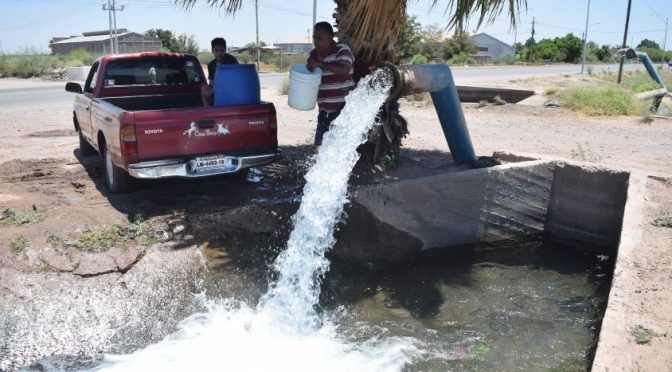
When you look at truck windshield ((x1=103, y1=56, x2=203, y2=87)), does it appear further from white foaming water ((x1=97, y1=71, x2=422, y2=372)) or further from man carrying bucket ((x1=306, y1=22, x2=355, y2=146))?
white foaming water ((x1=97, y1=71, x2=422, y2=372))

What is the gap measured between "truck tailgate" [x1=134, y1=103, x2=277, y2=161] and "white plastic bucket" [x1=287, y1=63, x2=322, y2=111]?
382mm

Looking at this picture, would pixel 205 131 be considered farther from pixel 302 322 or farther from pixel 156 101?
pixel 302 322

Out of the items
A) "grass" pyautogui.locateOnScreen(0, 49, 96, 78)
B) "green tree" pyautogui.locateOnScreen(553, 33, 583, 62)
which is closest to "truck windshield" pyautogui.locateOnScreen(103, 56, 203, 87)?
"grass" pyautogui.locateOnScreen(0, 49, 96, 78)

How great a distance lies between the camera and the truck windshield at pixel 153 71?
7.40m

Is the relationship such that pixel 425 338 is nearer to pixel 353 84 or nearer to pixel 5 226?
pixel 353 84

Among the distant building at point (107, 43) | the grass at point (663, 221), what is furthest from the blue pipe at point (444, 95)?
the distant building at point (107, 43)

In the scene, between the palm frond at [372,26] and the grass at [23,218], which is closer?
the grass at [23,218]

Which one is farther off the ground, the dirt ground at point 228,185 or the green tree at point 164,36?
the green tree at point 164,36

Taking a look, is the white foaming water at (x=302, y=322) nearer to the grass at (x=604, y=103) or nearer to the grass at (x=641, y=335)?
the grass at (x=641, y=335)

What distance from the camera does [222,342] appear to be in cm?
458

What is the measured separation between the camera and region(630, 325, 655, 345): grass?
11.5 feet

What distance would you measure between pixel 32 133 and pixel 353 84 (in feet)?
25.4

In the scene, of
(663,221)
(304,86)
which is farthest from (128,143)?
(663,221)

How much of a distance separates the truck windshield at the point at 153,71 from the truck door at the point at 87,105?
0.97 feet
